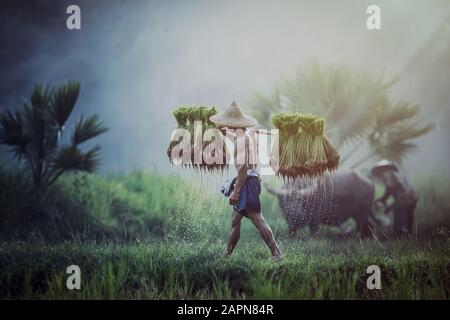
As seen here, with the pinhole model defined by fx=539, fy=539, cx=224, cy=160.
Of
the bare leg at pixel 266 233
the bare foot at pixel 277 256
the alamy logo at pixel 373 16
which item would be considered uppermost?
the alamy logo at pixel 373 16

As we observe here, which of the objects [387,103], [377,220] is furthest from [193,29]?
[377,220]

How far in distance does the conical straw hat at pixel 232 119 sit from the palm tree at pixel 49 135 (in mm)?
1556

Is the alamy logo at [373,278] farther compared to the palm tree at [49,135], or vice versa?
the palm tree at [49,135]

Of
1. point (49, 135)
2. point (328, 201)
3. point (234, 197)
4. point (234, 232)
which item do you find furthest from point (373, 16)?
point (49, 135)

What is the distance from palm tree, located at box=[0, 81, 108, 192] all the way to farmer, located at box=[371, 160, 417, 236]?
305 centimetres

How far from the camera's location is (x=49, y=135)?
5691 mm

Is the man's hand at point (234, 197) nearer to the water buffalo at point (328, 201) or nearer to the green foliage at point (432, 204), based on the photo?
the water buffalo at point (328, 201)

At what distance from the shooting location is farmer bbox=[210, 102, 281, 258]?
457cm

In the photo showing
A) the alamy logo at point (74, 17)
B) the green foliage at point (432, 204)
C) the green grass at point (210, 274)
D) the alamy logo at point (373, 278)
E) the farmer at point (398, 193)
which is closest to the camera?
the green grass at point (210, 274)

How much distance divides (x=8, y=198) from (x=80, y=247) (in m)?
1.25

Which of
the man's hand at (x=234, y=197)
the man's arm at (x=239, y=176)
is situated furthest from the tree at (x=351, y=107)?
the man's hand at (x=234, y=197)

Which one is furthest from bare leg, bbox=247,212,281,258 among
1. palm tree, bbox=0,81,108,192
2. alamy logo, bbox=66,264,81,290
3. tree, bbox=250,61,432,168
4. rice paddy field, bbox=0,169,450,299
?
palm tree, bbox=0,81,108,192

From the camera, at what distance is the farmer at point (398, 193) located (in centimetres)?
588

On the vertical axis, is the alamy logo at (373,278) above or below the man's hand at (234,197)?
below
